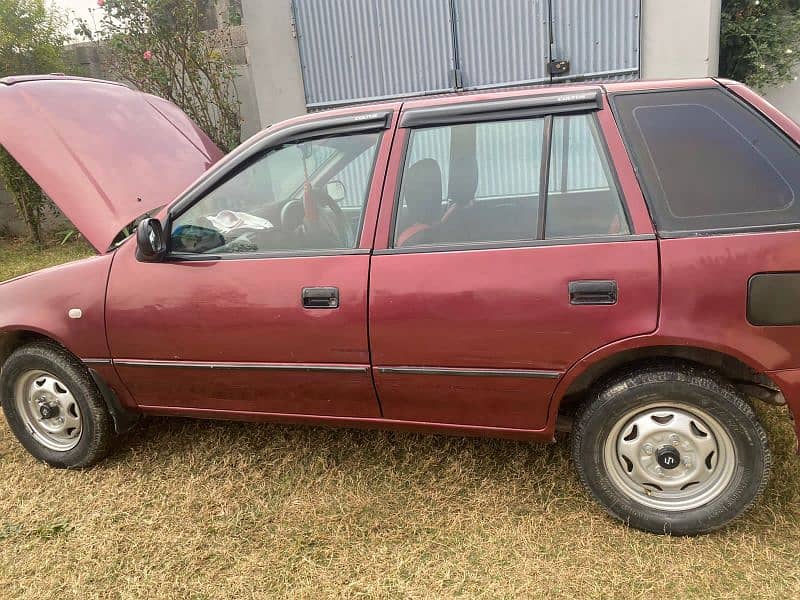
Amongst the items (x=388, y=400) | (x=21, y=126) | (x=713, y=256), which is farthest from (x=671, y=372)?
(x=21, y=126)

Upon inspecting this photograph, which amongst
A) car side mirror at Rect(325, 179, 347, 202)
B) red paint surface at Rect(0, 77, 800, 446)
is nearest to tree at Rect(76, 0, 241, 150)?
red paint surface at Rect(0, 77, 800, 446)

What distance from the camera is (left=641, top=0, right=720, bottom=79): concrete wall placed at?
18.1ft

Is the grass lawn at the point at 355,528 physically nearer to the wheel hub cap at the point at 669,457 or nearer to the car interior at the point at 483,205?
the wheel hub cap at the point at 669,457

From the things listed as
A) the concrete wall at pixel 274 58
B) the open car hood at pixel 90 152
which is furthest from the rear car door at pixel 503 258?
the concrete wall at pixel 274 58

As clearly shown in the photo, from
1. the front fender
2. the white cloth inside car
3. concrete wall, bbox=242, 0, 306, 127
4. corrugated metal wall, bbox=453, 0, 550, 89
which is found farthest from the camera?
concrete wall, bbox=242, 0, 306, 127

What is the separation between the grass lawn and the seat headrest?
1271mm

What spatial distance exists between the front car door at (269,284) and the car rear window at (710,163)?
3.36ft

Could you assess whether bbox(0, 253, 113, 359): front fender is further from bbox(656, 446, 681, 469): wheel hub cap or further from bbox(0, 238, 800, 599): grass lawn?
bbox(656, 446, 681, 469): wheel hub cap

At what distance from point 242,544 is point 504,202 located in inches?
69.7

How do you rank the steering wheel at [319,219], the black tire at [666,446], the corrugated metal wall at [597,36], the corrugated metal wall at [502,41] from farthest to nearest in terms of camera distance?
the corrugated metal wall at [502,41]
the corrugated metal wall at [597,36]
the steering wheel at [319,219]
the black tire at [666,446]

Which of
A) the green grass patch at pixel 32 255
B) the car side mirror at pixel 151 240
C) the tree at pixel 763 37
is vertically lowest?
the green grass patch at pixel 32 255

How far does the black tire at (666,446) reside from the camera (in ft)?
6.97

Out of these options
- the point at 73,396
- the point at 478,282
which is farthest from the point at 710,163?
the point at 73,396

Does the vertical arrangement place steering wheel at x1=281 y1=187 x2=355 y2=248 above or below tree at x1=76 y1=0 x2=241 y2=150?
below
